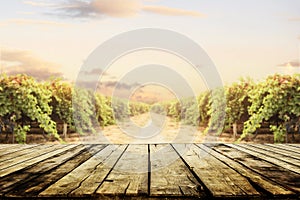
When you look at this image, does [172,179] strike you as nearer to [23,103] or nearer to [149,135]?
[23,103]

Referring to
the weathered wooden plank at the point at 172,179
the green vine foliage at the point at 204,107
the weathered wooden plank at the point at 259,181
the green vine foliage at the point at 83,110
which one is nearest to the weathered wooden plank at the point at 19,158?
the weathered wooden plank at the point at 172,179

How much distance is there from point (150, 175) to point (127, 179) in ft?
0.50

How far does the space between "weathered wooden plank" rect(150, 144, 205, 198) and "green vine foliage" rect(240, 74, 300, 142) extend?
170 inches

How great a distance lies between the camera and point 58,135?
6.44 meters

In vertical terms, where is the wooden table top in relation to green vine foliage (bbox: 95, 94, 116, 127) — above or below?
below

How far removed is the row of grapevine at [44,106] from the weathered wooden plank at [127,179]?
4.22 m

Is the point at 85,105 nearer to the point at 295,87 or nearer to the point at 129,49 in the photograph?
the point at 129,49

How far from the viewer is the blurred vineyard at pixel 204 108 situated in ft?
19.8

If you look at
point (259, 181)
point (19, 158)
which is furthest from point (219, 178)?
point (19, 158)

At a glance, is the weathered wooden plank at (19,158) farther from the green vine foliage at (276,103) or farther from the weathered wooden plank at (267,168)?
the green vine foliage at (276,103)

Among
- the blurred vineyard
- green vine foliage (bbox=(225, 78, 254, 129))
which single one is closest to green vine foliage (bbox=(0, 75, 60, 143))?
the blurred vineyard

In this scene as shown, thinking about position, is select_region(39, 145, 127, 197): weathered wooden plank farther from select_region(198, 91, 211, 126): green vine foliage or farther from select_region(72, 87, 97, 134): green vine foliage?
select_region(198, 91, 211, 126): green vine foliage

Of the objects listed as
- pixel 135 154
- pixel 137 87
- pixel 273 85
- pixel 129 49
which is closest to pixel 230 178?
pixel 135 154

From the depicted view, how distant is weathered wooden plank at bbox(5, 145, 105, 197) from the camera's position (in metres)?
1.40
